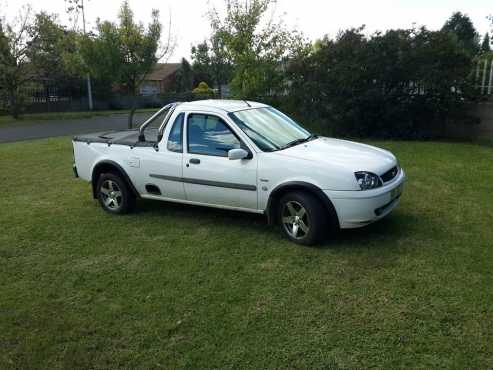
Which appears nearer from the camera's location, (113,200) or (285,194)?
(285,194)

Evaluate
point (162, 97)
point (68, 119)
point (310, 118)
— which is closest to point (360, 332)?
point (310, 118)

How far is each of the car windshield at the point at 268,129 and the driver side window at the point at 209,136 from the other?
0.19 metres

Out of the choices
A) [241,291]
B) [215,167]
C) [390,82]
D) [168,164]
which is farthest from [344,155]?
[390,82]

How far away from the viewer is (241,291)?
4.17 m

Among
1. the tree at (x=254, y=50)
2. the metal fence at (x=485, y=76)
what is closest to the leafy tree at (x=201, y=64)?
the tree at (x=254, y=50)

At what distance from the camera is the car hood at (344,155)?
4957 mm

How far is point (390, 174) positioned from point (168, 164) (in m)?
2.82

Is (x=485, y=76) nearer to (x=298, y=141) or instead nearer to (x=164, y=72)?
(x=298, y=141)

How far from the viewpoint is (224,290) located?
166 inches

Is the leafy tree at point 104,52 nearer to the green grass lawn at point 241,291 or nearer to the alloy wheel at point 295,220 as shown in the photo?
the green grass lawn at point 241,291

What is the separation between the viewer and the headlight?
189 inches

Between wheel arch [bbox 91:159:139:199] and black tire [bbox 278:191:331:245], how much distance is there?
2379 mm

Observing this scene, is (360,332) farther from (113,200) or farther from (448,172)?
(448,172)

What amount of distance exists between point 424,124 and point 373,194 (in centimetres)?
875
